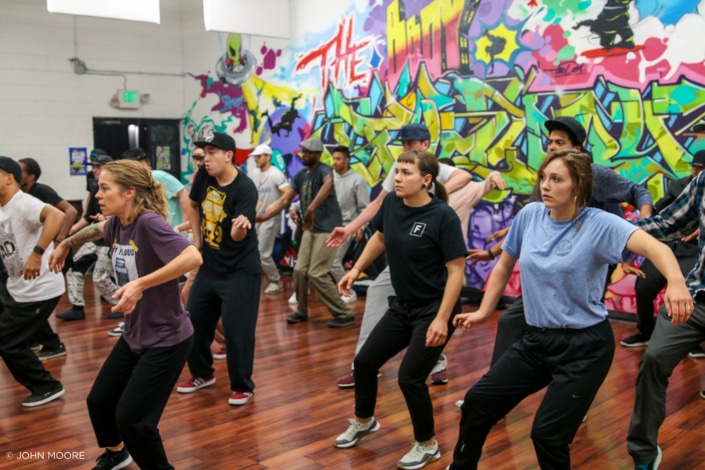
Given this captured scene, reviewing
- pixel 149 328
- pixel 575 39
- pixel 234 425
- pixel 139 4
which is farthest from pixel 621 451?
pixel 139 4

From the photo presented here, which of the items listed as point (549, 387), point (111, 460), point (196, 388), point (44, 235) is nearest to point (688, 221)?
point (549, 387)

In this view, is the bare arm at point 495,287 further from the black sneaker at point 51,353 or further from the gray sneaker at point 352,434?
the black sneaker at point 51,353

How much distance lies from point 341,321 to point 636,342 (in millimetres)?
2670

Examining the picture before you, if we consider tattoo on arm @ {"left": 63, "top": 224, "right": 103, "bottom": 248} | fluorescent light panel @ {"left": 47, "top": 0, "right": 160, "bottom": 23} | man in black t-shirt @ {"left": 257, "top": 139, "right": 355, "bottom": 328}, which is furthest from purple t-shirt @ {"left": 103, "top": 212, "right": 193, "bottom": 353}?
fluorescent light panel @ {"left": 47, "top": 0, "right": 160, "bottom": 23}

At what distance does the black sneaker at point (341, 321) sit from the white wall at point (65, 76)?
622 cm

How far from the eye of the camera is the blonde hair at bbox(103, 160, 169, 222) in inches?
133

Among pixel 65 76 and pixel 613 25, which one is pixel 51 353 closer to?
pixel 613 25

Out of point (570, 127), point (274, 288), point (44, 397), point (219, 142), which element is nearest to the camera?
point (570, 127)

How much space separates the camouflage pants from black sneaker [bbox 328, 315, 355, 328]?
2303mm

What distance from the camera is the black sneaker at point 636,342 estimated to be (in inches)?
239

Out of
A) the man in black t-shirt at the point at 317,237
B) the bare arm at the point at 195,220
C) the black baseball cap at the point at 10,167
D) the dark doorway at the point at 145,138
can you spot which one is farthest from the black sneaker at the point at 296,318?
the dark doorway at the point at 145,138

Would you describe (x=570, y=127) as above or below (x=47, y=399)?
above

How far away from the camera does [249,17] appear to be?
9367 millimetres

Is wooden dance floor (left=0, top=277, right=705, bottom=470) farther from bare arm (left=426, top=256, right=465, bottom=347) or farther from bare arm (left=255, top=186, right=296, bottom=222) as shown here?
bare arm (left=255, top=186, right=296, bottom=222)
